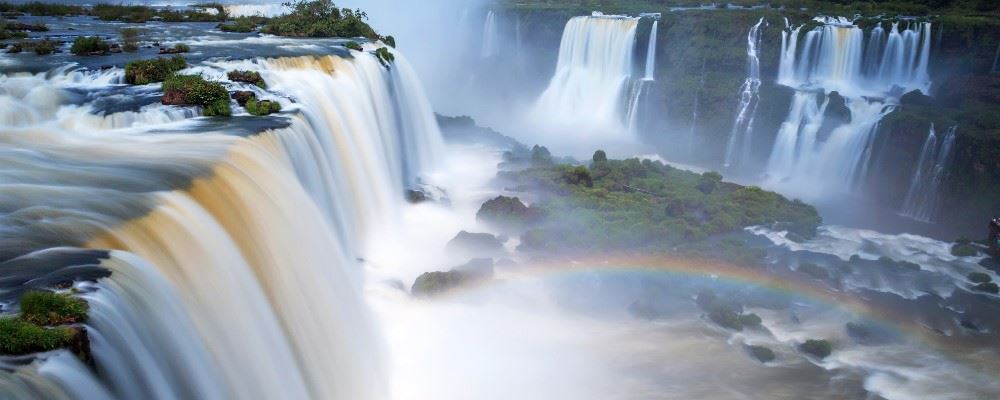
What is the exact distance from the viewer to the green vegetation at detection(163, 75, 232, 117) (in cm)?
1756

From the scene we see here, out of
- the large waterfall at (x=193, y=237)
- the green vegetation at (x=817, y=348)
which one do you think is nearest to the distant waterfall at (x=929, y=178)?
the green vegetation at (x=817, y=348)

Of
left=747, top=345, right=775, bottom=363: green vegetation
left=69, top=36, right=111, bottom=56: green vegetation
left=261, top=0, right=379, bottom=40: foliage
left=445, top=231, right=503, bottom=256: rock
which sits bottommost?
left=747, top=345, right=775, bottom=363: green vegetation

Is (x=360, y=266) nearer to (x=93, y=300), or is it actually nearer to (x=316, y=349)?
(x=316, y=349)

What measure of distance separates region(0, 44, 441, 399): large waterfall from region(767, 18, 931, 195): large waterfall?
21.7 m

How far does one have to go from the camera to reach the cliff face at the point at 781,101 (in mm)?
26703

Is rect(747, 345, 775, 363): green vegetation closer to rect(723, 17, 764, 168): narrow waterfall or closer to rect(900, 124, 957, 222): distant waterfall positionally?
rect(900, 124, 957, 222): distant waterfall

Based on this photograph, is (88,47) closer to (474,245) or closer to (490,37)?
(474,245)

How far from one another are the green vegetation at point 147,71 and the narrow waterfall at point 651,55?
28799 millimetres

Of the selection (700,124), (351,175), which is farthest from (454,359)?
(700,124)

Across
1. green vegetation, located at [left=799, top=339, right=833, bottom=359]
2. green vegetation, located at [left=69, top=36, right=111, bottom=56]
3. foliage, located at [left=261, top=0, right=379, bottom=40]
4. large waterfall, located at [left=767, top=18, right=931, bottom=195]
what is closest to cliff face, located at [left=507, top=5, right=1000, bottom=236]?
large waterfall, located at [left=767, top=18, right=931, bottom=195]

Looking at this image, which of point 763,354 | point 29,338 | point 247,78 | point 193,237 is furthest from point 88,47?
point 763,354

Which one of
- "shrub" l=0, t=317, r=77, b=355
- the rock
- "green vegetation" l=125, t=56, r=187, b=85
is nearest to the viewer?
"shrub" l=0, t=317, r=77, b=355

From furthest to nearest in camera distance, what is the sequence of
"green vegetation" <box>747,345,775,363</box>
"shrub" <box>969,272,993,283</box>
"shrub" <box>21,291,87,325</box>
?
"shrub" <box>969,272,993,283</box>, "green vegetation" <box>747,345,775,363</box>, "shrub" <box>21,291,87,325</box>

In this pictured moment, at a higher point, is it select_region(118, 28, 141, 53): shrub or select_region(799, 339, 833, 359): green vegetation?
select_region(118, 28, 141, 53): shrub
